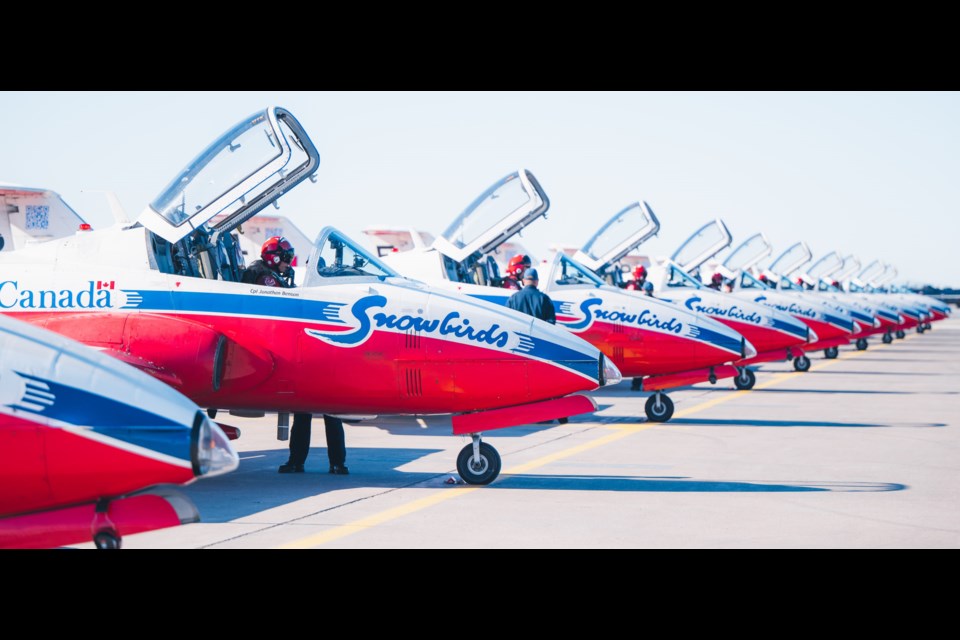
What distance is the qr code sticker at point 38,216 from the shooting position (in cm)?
2067

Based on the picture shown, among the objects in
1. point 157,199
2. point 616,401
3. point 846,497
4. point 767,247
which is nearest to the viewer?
point 846,497

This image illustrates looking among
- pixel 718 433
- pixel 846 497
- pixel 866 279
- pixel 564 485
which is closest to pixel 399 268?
pixel 718 433

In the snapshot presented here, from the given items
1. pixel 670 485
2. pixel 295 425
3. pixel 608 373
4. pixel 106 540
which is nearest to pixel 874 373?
pixel 670 485

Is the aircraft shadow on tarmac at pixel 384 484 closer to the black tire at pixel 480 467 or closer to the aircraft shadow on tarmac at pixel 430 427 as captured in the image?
the black tire at pixel 480 467

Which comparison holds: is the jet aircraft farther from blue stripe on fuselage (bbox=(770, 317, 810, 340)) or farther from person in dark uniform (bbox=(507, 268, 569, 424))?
blue stripe on fuselage (bbox=(770, 317, 810, 340))

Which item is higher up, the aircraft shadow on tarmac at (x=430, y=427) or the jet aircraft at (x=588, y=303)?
the jet aircraft at (x=588, y=303)

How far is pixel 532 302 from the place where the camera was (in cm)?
1351

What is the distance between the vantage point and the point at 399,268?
15.5m

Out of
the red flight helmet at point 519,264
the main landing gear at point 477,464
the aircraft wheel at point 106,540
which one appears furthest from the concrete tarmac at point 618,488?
the red flight helmet at point 519,264

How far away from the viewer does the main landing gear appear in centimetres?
1021

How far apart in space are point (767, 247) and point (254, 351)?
70.3ft

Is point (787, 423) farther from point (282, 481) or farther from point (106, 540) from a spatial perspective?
point (106, 540)

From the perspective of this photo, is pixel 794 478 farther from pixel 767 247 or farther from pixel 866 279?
pixel 866 279

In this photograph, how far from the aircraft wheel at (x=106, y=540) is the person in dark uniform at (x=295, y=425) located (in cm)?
543
